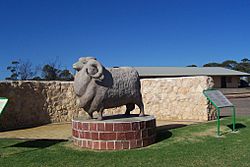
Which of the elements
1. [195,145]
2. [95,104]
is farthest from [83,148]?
[195,145]

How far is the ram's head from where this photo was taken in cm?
680

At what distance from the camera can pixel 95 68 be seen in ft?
22.9

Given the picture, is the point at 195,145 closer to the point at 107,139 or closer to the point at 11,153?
the point at 107,139

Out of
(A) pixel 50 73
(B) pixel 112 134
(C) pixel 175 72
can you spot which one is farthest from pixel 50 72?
(B) pixel 112 134

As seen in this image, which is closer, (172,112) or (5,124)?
(5,124)

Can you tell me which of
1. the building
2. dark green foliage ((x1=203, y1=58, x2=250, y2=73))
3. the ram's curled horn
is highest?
dark green foliage ((x1=203, y1=58, x2=250, y2=73))

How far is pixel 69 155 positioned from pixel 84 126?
903 mm

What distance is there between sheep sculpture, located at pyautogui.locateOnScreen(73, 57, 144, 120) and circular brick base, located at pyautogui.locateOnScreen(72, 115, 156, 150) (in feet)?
1.46

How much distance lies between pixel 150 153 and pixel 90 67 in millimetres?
2367

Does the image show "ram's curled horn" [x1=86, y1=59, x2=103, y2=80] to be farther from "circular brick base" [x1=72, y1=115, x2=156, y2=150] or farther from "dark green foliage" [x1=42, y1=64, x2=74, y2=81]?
"dark green foliage" [x1=42, y1=64, x2=74, y2=81]

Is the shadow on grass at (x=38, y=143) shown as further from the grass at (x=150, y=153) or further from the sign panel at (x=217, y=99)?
the sign panel at (x=217, y=99)

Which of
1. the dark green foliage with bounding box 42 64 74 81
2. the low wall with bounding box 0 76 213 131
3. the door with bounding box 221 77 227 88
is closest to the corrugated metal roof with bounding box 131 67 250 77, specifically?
the door with bounding box 221 77 227 88

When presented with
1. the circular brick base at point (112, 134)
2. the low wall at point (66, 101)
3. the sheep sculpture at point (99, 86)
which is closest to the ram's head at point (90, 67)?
the sheep sculpture at point (99, 86)

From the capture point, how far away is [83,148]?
668cm
